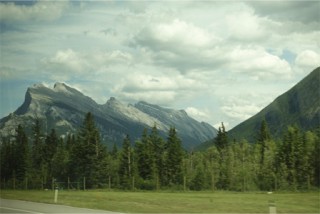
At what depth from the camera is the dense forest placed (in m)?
78.6

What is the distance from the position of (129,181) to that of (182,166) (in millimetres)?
14391

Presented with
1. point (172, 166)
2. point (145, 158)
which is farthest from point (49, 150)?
point (172, 166)

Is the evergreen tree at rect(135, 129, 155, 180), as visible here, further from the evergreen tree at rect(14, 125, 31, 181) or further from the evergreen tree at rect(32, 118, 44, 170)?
the evergreen tree at rect(32, 118, 44, 170)

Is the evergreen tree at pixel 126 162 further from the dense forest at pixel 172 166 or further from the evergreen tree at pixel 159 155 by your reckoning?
the evergreen tree at pixel 159 155

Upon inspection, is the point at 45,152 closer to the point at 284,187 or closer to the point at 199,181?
the point at 199,181

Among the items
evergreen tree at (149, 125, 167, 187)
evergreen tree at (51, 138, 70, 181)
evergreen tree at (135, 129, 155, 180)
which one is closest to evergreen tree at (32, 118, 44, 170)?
evergreen tree at (51, 138, 70, 181)

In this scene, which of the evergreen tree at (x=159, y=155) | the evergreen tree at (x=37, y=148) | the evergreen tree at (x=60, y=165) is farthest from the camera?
the evergreen tree at (x=37, y=148)

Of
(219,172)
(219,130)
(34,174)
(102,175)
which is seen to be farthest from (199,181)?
(34,174)

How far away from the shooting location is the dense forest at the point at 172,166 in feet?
258

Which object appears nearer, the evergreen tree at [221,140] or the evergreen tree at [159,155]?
the evergreen tree at [159,155]

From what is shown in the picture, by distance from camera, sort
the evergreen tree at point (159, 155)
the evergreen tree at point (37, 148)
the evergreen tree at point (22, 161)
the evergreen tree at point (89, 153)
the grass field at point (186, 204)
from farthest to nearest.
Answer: the evergreen tree at point (37, 148), the evergreen tree at point (22, 161), the evergreen tree at point (159, 155), the evergreen tree at point (89, 153), the grass field at point (186, 204)

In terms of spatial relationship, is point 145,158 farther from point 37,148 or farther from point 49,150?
point 37,148

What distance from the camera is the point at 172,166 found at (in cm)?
8775

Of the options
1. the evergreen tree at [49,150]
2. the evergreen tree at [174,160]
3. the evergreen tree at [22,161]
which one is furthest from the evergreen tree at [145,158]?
the evergreen tree at [49,150]
